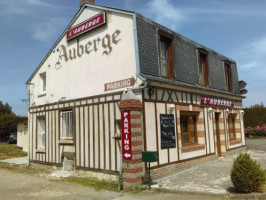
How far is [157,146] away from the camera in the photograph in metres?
7.86

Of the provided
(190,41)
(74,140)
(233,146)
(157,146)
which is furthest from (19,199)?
(233,146)

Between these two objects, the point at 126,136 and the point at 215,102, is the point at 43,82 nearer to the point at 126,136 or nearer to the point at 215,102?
the point at 126,136

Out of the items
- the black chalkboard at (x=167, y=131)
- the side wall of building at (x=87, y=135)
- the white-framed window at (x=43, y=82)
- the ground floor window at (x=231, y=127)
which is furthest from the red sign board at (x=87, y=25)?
the ground floor window at (x=231, y=127)

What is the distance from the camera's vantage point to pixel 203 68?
38.6 feet

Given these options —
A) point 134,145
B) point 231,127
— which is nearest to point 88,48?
point 134,145

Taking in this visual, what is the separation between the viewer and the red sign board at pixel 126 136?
6949 millimetres

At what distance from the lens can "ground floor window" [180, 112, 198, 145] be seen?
981 centimetres

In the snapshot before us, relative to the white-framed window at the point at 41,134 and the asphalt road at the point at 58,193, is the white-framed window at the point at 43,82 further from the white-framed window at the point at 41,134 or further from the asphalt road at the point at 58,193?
the asphalt road at the point at 58,193

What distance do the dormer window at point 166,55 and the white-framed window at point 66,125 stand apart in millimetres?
4400

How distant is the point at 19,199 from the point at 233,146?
1088 cm

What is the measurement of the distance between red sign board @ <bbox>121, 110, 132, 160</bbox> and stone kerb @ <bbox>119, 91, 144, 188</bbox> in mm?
94

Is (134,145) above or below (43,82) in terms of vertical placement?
below

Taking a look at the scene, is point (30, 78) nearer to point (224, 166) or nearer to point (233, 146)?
point (224, 166)

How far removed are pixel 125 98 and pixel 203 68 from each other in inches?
242
